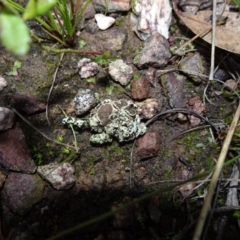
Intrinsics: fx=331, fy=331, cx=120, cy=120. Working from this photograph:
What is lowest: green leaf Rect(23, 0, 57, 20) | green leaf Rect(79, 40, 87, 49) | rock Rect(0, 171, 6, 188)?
rock Rect(0, 171, 6, 188)

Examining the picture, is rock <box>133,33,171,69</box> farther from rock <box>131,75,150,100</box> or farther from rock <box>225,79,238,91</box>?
rock <box>225,79,238,91</box>

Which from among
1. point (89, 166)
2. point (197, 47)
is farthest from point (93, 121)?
point (197, 47)

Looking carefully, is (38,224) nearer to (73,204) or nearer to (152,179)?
(73,204)

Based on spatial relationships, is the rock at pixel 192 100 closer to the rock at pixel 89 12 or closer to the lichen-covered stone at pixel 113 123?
the lichen-covered stone at pixel 113 123

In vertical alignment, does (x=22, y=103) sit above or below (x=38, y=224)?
above

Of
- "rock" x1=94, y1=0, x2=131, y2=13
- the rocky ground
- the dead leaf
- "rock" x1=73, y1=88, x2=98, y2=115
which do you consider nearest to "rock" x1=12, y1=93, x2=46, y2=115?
the rocky ground

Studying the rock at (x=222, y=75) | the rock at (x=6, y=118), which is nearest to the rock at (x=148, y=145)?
the rock at (x=222, y=75)

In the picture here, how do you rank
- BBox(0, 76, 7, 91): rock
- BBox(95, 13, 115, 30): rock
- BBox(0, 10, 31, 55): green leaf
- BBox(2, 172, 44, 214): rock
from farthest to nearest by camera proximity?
Answer: BBox(95, 13, 115, 30): rock
BBox(0, 76, 7, 91): rock
BBox(2, 172, 44, 214): rock
BBox(0, 10, 31, 55): green leaf
